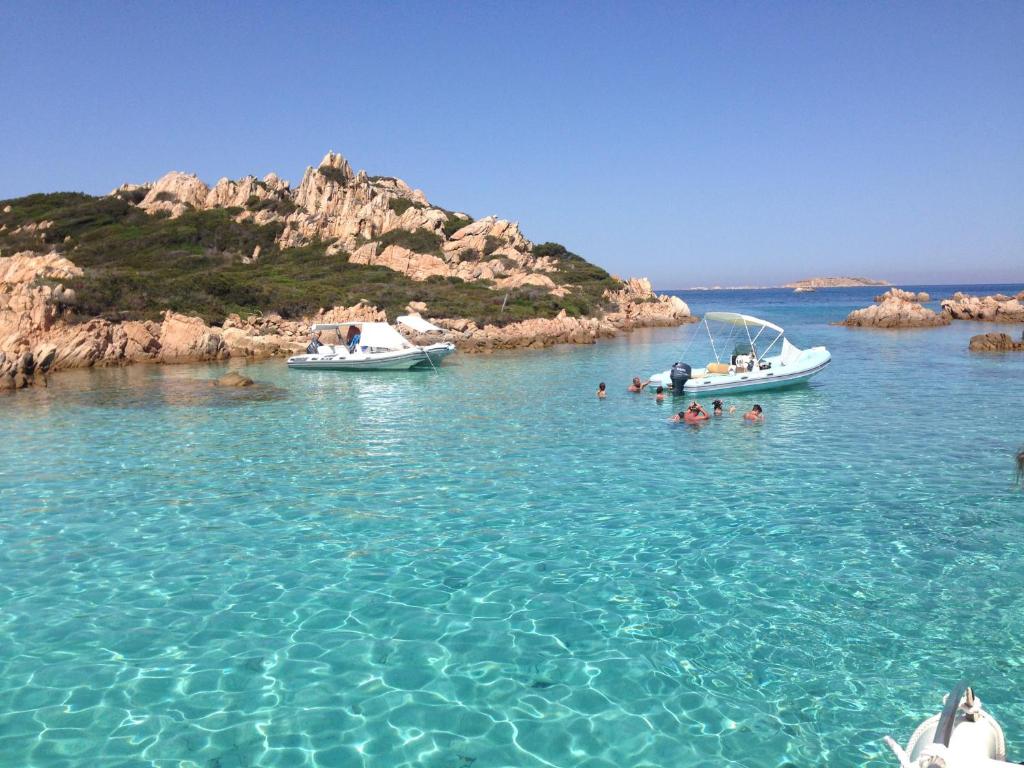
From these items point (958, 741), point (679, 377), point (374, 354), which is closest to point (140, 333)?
point (374, 354)

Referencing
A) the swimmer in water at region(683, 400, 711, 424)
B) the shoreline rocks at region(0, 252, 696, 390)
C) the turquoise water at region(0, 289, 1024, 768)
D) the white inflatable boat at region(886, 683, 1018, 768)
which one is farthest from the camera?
the shoreline rocks at region(0, 252, 696, 390)

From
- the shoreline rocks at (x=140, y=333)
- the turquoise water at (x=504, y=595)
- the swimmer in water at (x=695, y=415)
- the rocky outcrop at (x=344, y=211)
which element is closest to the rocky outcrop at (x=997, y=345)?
the shoreline rocks at (x=140, y=333)

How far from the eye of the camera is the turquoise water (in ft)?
22.2

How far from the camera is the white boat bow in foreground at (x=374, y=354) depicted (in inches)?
1442

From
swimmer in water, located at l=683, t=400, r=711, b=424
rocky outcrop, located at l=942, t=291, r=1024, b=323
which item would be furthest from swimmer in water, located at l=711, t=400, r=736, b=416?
rocky outcrop, located at l=942, t=291, r=1024, b=323

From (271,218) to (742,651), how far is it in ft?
308

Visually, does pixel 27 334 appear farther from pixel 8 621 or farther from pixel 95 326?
pixel 8 621

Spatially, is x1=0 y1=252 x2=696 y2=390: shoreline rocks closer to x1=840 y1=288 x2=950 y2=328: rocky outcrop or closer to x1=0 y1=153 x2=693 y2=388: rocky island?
x1=0 y1=153 x2=693 y2=388: rocky island

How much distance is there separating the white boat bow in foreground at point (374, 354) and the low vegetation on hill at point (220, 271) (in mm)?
16144

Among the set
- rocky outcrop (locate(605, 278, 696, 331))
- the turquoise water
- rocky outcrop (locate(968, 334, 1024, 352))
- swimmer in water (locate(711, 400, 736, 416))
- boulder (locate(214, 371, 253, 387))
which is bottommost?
the turquoise water

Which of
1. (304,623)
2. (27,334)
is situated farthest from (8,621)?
(27,334)

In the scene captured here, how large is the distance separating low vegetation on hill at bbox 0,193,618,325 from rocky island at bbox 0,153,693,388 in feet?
0.70

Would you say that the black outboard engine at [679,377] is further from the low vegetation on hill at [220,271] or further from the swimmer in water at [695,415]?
the low vegetation on hill at [220,271]

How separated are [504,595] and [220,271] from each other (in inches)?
2670
